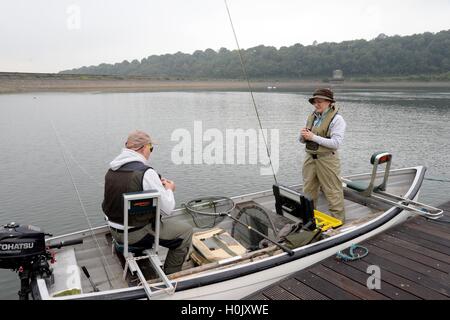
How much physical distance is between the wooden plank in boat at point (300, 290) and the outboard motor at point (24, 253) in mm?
2646

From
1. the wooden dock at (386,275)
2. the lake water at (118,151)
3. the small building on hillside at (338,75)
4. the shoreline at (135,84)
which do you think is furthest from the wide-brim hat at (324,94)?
the small building on hillside at (338,75)

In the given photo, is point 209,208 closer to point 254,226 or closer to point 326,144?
point 254,226

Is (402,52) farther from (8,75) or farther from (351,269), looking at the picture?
(351,269)

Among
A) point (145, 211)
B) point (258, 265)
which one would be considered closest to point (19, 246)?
point (145, 211)

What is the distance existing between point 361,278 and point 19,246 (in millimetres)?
3834

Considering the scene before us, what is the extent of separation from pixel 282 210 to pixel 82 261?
2781 mm

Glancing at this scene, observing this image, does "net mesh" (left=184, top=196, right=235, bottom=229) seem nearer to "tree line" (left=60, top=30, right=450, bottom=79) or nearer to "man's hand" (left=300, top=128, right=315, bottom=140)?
"man's hand" (left=300, top=128, right=315, bottom=140)

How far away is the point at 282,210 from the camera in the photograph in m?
5.14

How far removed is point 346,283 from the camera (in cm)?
424

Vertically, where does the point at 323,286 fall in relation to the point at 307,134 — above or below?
below

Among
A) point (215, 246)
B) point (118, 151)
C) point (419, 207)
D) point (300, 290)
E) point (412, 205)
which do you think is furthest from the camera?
point (118, 151)

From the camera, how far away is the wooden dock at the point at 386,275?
404 centimetres

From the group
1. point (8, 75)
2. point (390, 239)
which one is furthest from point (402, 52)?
point (390, 239)

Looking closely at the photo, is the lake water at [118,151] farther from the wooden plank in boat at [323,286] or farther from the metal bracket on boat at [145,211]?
the wooden plank in boat at [323,286]
